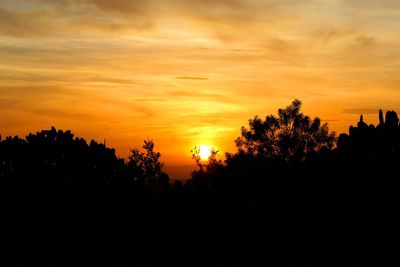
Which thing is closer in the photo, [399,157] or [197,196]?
[399,157]

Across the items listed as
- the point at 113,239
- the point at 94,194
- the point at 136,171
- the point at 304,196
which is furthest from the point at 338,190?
the point at 136,171

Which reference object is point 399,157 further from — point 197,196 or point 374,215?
point 197,196

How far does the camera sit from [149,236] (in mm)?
27875

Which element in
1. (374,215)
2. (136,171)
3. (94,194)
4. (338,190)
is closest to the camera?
(374,215)

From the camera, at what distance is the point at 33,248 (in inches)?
1186

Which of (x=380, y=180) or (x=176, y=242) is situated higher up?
(x=380, y=180)

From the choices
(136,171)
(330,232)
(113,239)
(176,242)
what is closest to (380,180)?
(330,232)

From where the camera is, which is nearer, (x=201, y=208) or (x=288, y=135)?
(x=201, y=208)

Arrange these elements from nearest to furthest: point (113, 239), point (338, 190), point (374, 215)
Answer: point (374, 215) < point (338, 190) < point (113, 239)

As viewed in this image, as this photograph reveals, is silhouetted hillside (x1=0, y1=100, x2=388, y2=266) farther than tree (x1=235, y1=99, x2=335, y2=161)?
No

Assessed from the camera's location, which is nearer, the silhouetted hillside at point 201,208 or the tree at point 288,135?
the silhouetted hillside at point 201,208

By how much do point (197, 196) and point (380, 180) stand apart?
379 inches

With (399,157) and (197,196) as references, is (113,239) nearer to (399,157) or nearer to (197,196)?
(197,196)

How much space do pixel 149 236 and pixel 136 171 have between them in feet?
38.3
